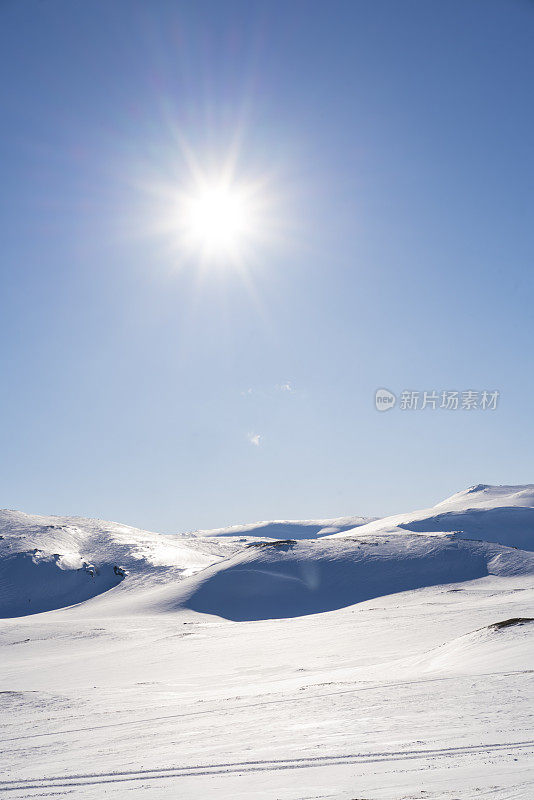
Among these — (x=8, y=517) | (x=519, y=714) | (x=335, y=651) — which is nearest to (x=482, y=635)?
(x=335, y=651)

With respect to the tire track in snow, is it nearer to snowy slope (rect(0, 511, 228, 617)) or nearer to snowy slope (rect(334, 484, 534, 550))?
snowy slope (rect(0, 511, 228, 617))

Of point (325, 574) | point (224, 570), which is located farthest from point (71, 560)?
point (325, 574)

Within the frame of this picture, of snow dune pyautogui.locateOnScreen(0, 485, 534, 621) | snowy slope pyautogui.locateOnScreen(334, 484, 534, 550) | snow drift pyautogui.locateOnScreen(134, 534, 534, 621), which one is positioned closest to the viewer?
snow drift pyautogui.locateOnScreen(134, 534, 534, 621)

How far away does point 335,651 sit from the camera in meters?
28.3

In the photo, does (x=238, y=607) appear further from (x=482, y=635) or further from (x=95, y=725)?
(x=95, y=725)

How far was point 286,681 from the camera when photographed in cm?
2022

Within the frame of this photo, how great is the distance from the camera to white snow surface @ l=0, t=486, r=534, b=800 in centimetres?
879

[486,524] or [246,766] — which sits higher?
[486,524]

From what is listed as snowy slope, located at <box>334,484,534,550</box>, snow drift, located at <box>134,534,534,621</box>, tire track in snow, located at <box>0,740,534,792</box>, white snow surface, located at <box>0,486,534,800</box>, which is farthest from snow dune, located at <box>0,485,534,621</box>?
tire track in snow, located at <box>0,740,534,792</box>

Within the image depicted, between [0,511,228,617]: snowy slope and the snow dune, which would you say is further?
[0,511,228,617]: snowy slope

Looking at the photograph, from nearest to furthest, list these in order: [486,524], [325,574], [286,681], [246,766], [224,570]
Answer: [246,766] < [286,681] < [325,574] < [224,570] < [486,524]

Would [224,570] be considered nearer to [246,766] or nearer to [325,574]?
[325,574]

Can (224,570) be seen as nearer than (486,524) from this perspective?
Yes

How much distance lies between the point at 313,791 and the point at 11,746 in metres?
9.31
